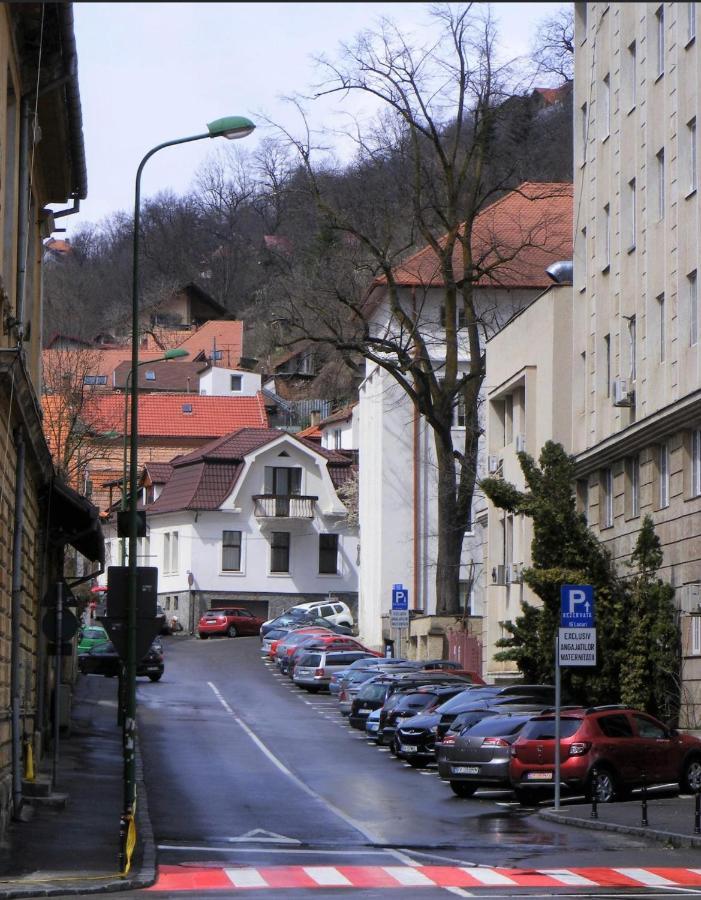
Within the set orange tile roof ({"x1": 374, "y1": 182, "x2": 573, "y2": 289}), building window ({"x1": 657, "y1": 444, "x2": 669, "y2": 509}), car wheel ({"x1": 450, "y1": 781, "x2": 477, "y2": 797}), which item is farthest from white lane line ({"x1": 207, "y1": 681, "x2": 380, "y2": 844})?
orange tile roof ({"x1": 374, "y1": 182, "x2": 573, "y2": 289})

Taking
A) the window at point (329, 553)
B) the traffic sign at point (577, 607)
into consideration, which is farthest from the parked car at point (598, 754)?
the window at point (329, 553)

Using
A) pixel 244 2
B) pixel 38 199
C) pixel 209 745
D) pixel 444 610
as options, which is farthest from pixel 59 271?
pixel 244 2

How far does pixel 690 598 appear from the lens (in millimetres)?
30484

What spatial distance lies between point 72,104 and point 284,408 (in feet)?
305

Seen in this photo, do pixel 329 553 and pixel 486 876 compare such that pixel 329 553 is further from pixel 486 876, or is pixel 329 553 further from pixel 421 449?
pixel 486 876

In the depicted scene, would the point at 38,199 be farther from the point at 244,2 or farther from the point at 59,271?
the point at 59,271

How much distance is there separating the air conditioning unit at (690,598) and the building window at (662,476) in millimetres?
2119

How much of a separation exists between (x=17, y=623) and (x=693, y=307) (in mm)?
15344

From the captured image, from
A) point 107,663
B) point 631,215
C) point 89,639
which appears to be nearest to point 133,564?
point 631,215

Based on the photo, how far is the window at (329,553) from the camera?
271 ft

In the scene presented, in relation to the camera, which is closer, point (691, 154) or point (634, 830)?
point (634, 830)

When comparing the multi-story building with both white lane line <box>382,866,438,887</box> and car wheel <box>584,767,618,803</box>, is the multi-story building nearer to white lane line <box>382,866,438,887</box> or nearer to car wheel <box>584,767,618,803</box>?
car wheel <box>584,767,618,803</box>

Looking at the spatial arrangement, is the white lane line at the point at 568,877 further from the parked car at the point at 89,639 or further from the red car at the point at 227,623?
the red car at the point at 227,623

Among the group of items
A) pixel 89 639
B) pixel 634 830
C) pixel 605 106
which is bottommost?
pixel 634 830
